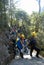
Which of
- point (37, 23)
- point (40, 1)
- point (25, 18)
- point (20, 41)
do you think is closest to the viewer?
point (20, 41)

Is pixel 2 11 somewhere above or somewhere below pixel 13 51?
above

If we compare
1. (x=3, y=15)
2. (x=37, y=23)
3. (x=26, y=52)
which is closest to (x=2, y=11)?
(x=3, y=15)

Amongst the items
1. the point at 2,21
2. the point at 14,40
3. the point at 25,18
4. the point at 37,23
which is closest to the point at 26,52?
the point at 14,40

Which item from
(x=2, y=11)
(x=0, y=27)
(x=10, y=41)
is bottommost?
(x=10, y=41)

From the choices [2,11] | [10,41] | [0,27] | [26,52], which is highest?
[2,11]

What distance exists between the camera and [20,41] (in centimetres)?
1631

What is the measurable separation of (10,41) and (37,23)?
14.7 metres

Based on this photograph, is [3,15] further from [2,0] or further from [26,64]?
[26,64]

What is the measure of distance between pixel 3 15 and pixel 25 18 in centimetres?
1628

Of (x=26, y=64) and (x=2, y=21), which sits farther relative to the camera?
(x=2, y=21)

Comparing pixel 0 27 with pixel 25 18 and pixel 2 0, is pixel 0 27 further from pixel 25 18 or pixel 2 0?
pixel 25 18

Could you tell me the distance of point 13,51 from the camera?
53.6 feet

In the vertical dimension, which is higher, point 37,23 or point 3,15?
point 3,15

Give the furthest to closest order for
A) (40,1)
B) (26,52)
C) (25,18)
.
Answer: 1. (40,1)
2. (25,18)
3. (26,52)
